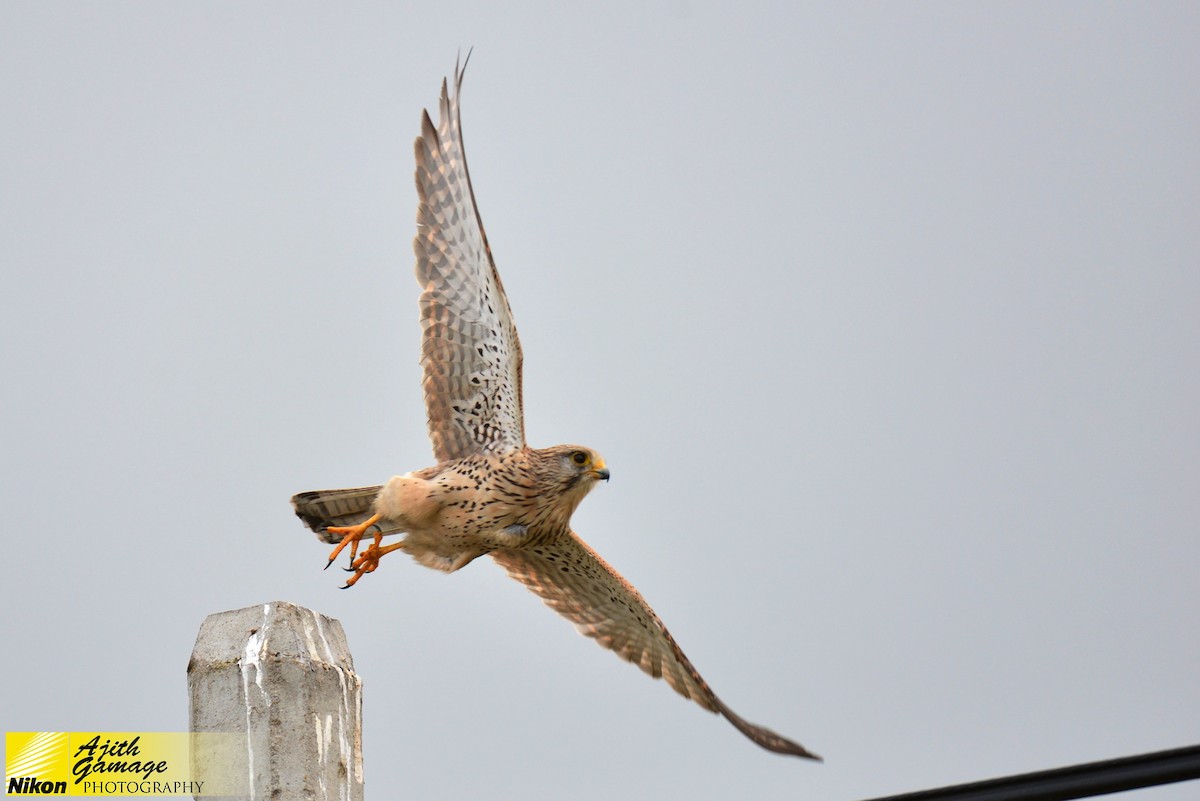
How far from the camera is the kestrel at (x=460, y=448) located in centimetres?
666

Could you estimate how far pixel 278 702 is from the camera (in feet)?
11.7

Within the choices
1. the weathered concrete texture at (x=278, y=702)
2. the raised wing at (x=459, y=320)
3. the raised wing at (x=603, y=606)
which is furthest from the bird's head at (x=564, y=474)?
the weathered concrete texture at (x=278, y=702)

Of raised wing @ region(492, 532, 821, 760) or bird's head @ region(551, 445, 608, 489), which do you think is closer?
bird's head @ region(551, 445, 608, 489)

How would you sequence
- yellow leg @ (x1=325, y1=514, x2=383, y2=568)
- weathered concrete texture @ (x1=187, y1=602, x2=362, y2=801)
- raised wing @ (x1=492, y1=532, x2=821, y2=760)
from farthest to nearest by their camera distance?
raised wing @ (x1=492, y1=532, x2=821, y2=760), yellow leg @ (x1=325, y1=514, x2=383, y2=568), weathered concrete texture @ (x1=187, y1=602, x2=362, y2=801)

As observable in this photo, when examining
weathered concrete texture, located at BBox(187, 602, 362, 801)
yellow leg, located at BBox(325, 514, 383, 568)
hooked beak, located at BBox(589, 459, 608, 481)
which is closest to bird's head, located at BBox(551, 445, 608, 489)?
hooked beak, located at BBox(589, 459, 608, 481)

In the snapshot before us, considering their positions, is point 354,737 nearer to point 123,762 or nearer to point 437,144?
point 123,762

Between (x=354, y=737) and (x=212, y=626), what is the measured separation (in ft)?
1.46

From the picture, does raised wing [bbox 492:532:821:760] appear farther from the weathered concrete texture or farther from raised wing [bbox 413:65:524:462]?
the weathered concrete texture

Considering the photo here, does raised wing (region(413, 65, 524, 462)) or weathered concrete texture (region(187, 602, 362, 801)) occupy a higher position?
raised wing (region(413, 65, 524, 462))

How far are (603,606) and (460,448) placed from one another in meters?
1.29

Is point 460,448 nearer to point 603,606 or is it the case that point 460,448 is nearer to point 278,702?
point 603,606

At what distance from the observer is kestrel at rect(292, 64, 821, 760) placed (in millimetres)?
6660

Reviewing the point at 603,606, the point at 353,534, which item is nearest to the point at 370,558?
the point at 353,534

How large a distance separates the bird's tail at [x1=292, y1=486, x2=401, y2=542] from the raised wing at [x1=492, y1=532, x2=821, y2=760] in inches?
34.7
